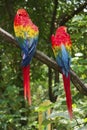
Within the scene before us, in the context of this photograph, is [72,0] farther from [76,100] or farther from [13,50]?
[76,100]

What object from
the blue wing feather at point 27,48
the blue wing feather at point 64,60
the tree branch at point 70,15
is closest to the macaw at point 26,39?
the blue wing feather at point 27,48

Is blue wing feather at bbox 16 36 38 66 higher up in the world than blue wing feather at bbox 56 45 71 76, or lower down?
higher up

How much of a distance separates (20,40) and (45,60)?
0.47 ft

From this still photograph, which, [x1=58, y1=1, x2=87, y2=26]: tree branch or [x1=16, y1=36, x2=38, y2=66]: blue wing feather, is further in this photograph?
[x1=58, y1=1, x2=87, y2=26]: tree branch

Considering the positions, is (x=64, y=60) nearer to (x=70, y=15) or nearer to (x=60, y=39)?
(x=60, y=39)

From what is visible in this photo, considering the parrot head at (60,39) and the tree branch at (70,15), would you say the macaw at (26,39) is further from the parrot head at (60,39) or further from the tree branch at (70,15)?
the tree branch at (70,15)

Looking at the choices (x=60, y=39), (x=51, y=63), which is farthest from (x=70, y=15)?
(x=51, y=63)

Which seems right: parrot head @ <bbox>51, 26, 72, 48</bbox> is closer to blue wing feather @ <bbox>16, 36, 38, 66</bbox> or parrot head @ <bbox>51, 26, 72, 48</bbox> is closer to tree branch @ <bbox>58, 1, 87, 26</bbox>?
blue wing feather @ <bbox>16, 36, 38, 66</bbox>

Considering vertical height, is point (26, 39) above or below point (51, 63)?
above

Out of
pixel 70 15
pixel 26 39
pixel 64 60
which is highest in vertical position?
pixel 70 15

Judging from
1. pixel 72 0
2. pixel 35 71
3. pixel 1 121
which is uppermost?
pixel 72 0

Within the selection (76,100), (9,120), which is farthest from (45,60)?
(9,120)

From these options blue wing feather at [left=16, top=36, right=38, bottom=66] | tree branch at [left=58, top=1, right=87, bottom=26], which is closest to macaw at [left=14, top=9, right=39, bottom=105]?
blue wing feather at [left=16, top=36, right=38, bottom=66]

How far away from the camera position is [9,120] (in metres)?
2.86
